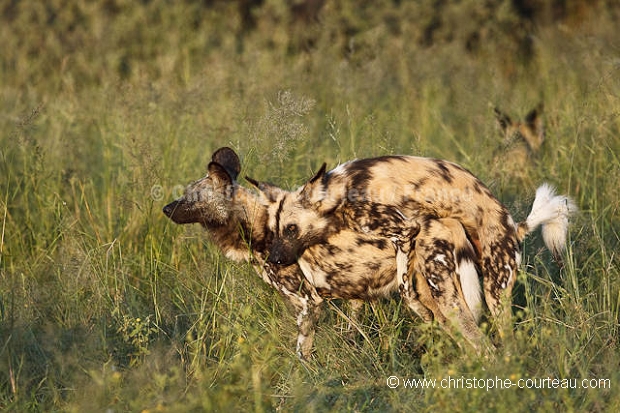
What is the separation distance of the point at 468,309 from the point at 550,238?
0.49 meters

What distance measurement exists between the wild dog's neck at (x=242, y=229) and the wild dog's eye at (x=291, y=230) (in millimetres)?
189

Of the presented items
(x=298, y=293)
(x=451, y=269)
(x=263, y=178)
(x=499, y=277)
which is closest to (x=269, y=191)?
(x=298, y=293)

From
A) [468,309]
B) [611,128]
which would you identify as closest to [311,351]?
[468,309]

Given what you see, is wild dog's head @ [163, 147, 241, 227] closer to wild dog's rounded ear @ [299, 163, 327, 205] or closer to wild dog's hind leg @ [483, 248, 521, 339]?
wild dog's rounded ear @ [299, 163, 327, 205]

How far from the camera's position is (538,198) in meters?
3.32

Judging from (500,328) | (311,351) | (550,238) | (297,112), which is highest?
(297,112)

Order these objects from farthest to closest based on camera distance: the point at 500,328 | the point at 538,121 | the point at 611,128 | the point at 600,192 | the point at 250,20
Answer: the point at 250,20 → the point at 538,121 → the point at 611,128 → the point at 600,192 → the point at 500,328

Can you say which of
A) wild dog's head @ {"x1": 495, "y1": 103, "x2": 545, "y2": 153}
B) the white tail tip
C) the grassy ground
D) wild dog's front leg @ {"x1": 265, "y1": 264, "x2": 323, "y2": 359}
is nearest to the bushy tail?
the white tail tip

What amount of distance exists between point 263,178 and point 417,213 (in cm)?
140

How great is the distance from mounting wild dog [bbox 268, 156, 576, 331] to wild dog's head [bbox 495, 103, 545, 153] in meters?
1.89

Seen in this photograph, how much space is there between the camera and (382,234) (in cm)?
331

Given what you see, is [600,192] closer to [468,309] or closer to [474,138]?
[474,138]

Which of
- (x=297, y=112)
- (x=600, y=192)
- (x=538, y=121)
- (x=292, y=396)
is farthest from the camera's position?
(x=538, y=121)

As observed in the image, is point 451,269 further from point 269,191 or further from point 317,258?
point 269,191
